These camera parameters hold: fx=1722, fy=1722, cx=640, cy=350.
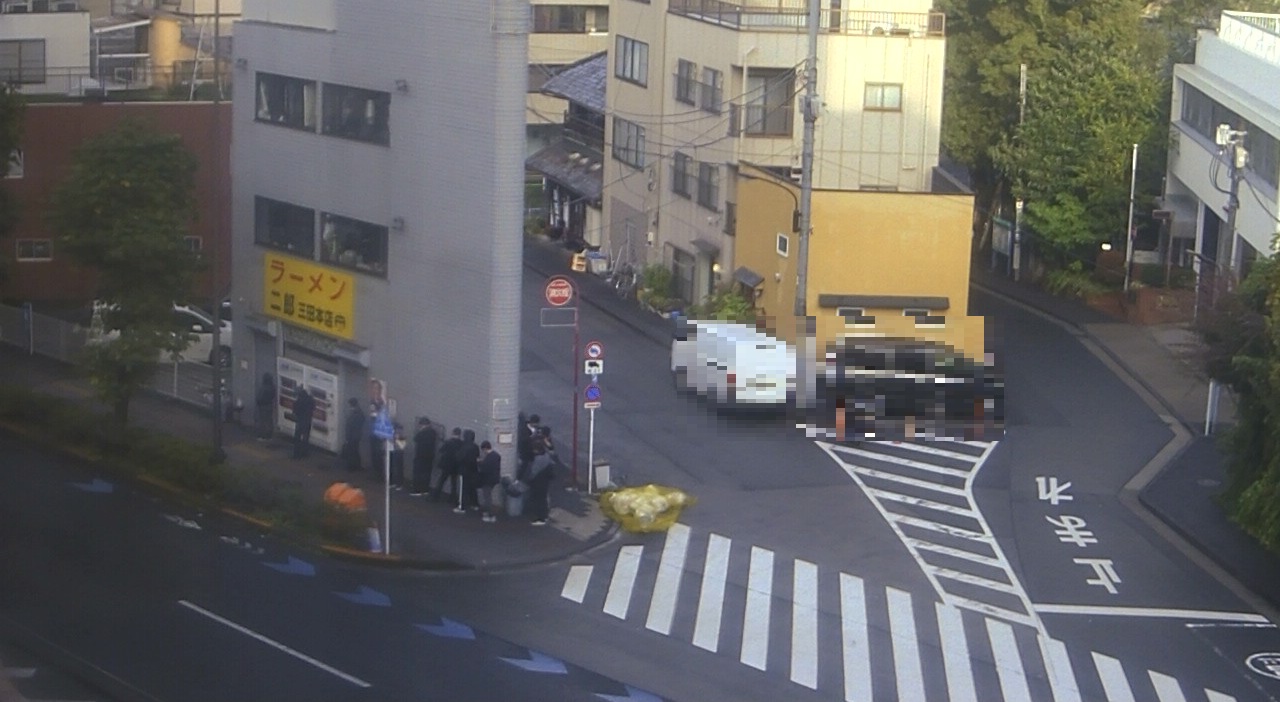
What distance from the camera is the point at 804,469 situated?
25969 mm

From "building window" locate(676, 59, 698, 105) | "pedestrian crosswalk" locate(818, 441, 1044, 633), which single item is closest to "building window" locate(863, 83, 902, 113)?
"building window" locate(676, 59, 698, 105)

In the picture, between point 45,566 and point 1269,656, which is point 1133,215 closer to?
point 1269,656

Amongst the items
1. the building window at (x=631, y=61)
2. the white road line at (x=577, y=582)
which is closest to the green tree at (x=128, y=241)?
the white road line at (x=577, y=582)

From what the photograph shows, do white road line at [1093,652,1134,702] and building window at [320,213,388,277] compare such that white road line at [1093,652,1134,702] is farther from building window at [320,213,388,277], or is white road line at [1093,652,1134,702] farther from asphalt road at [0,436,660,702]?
building window at [320,213,388,277]

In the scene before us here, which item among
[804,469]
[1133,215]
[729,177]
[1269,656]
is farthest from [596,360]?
[1133,215]

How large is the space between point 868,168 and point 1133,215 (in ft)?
24.5

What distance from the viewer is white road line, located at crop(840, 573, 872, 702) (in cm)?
1723

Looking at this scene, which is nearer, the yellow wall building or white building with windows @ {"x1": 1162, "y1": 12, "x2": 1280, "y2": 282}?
the yellow wall building

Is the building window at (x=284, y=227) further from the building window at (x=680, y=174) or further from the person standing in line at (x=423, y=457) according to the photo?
the building window at (x=680, y=174)

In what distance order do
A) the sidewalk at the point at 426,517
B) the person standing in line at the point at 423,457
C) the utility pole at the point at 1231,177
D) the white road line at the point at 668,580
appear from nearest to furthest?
the white road line at the point at 668,580 → the sidewalk at the point at 426,517 → the person standing in line at the point at 423,457 → the utility pole at the point at 1231,177

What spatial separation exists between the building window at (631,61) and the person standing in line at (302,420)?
1798 centimetres

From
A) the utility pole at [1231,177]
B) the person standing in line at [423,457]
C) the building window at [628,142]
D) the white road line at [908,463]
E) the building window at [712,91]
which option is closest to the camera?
the person standing in line at [423,457]

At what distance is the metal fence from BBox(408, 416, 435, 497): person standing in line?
5464mm

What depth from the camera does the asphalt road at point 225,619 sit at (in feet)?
53.6
